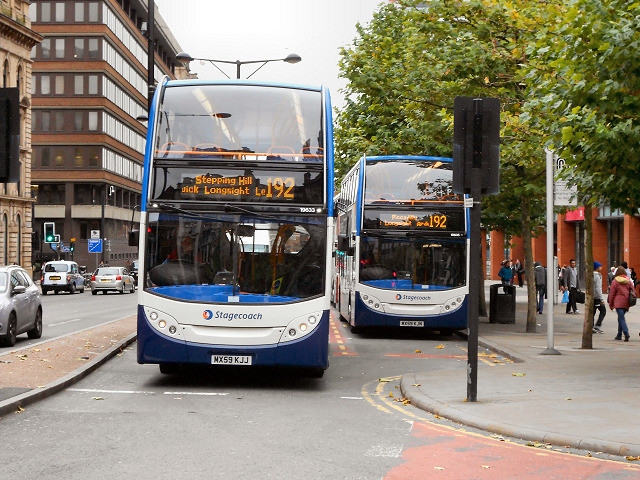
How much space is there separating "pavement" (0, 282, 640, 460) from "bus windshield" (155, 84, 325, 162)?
3466mm

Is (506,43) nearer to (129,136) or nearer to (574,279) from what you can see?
(574,279)

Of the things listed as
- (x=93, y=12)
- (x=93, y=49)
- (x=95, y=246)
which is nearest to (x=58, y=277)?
(x=95, y=246)

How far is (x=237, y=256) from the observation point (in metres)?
13.6

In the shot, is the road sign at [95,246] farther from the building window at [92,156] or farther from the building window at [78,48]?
the building window at [78,48]

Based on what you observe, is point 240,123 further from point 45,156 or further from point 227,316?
point 45,156

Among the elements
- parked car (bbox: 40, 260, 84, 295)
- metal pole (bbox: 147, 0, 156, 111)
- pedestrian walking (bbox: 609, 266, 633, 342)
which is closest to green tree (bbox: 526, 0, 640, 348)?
pedestrian walking (bbox: 609, 266, 633, 342)

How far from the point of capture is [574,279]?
116ft

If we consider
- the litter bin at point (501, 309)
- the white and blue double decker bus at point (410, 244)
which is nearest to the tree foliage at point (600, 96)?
the white and blue double decker bus at point (410, 244)

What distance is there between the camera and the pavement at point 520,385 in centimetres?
995

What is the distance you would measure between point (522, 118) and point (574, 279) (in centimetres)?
2015

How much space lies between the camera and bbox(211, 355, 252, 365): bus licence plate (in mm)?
13461

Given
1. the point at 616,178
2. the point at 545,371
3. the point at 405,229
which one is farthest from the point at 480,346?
the point at 616,178

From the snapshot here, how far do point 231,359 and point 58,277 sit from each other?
146 ft

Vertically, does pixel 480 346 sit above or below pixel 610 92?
below
